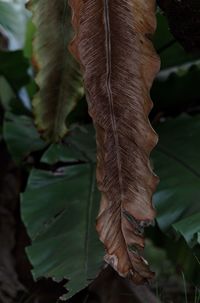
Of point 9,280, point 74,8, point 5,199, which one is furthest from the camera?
point 5,199

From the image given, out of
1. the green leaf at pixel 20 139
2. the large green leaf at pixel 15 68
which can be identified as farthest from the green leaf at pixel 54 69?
the large green leaf at pixel 15 68

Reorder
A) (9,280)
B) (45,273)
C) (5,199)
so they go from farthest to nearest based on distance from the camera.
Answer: (5,199) → (9,280) → (45,273)

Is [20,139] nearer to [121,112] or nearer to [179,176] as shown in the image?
[179,176]

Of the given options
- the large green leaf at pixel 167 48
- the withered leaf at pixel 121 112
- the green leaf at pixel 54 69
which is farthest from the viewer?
the large green leaf at pixel 167 48

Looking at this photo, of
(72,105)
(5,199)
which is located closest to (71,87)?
(72,105)

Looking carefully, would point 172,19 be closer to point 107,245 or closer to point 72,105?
point 72,105

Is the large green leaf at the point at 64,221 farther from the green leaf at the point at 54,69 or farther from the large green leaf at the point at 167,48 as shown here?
the large green leaf at the point at 167,48

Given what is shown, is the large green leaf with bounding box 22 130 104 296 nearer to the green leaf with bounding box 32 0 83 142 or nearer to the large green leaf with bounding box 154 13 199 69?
the green leaf with bounding box 32 0 83 142
